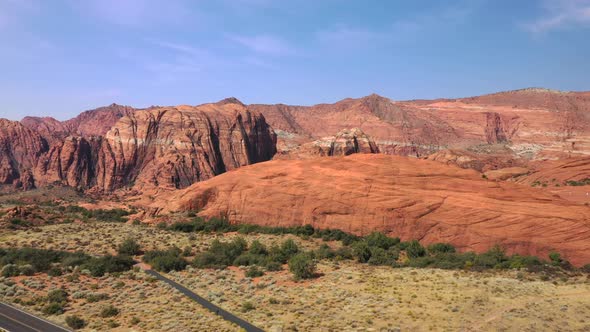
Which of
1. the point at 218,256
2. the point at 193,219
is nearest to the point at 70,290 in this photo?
the point at 218,256

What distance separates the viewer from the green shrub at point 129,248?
40.3m

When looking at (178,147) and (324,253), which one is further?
(178,147)

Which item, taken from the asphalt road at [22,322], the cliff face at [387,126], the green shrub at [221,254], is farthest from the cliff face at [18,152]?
the asphalt road at [22,322]

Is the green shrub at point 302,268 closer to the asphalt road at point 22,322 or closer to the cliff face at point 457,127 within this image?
the asphalt road at point 22,322

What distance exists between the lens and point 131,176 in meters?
102

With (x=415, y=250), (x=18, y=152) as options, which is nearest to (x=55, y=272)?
(x=415, y=250)

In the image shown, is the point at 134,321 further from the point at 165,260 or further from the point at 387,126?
the point at 387,126

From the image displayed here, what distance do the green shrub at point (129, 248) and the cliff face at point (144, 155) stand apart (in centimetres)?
5422

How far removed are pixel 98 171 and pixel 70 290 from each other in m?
81.1

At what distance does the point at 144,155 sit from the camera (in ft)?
340

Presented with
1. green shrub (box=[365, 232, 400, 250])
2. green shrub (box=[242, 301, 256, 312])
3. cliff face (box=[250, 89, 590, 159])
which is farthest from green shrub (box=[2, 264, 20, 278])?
cliff face (box=[250, 89, 590, 159])

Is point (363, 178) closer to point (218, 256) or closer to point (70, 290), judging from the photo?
point (218, 256)

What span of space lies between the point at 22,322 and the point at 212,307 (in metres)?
10.7

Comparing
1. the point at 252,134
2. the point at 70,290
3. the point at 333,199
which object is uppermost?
the point at 252,134
